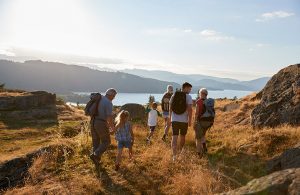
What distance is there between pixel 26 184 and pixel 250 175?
6.86 metres

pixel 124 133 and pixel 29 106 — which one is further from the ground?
pixel 124 133

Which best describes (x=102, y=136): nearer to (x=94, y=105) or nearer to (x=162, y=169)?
(x=94, y=105)

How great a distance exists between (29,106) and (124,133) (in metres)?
29.7

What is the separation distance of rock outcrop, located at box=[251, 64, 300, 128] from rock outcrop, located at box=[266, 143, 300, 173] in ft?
17.1

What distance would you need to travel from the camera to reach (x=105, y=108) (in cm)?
1111

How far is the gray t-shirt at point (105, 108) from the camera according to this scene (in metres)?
11.1

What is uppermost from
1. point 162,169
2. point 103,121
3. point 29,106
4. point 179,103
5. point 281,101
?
point 281,101

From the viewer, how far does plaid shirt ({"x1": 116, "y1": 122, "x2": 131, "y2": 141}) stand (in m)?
11.6

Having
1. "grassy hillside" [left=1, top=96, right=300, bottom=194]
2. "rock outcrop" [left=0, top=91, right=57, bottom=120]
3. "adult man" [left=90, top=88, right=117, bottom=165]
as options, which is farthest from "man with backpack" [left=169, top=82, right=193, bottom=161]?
"rock outcrop" [left=0, top=91, right=57, bottom=120]

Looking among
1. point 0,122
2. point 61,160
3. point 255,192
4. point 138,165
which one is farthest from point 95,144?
point 0,122

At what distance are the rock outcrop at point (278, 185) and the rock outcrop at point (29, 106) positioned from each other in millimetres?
32272

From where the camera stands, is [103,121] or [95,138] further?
[95,138]

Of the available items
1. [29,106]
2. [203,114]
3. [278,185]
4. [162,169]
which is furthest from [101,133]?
[29,106]

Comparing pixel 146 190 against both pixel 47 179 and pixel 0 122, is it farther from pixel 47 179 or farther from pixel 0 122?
pixel 0 122
